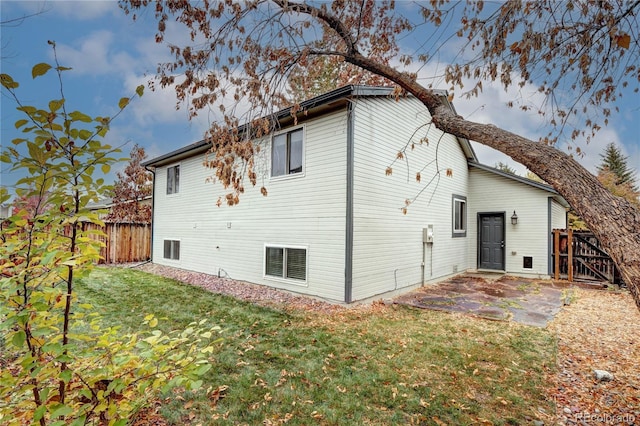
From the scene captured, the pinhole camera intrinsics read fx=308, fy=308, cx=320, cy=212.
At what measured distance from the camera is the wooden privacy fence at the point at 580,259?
929 centimetres

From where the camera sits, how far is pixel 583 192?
2674 millimetres

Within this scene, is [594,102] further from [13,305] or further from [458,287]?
[13,305]

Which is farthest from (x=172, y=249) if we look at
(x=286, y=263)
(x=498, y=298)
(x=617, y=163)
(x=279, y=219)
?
(x=617, y=163)

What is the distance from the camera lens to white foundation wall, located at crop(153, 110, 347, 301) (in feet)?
22.3

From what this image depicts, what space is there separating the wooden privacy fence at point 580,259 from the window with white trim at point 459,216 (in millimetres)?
2778

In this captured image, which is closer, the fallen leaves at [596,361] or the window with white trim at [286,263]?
the fallen leaves at [596,361]

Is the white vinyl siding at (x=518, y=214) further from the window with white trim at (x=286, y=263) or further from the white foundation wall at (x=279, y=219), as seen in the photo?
the window with white trim at (x=286, y=263)

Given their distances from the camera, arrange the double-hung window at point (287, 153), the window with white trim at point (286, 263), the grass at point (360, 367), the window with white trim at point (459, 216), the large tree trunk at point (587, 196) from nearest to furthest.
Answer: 1. the large tree trunk at point (587, 196)
2. the grass at point (360, 367)
3. the window with white trim at point (286, 263)
4. the double-hung window at point (287, 153)
5. the window with white trim at point (459, 216)

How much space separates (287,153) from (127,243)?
375 inches

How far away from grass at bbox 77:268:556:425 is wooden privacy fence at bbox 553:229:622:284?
639cm

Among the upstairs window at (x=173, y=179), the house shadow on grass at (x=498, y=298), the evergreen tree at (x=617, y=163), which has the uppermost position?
the evergreen tree at (x=617, y=163)

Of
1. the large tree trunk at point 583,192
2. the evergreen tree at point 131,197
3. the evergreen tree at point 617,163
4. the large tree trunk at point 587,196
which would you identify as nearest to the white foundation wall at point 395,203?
the large tree trunk at point 583,192

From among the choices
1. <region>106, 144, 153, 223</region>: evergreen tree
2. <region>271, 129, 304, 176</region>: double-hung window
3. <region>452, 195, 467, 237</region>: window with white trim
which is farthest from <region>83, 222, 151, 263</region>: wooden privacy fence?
<region>452, 195, 467, 237</region>: window with white trim

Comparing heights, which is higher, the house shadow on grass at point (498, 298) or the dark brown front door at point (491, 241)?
the dark brown front door at point (491, 241)
